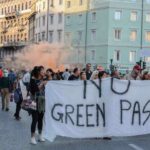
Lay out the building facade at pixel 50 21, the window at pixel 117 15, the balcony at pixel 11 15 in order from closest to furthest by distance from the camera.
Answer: the window at pixel 117 15 < the building facade at pixel 50 21 < the balcony at pixel 11 15

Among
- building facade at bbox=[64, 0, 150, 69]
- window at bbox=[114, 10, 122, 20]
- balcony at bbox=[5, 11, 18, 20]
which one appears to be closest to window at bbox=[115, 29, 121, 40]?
building facade at bbox=[64, 0, 150, 69]

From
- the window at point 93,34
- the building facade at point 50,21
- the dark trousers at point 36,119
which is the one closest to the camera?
the dark trousers at point 36,119

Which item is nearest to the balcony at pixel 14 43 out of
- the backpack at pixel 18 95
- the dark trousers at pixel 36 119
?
the backpack at pixel 18 95

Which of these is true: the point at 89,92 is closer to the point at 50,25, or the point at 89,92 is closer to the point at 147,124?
the point at 147,124

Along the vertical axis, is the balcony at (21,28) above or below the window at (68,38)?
above

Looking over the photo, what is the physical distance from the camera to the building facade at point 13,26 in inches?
4503

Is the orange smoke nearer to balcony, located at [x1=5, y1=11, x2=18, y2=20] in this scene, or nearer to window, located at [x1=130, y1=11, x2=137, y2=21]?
window, located at [x1=130, y1=11, x2=137, y2=21]

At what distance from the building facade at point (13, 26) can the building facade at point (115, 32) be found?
27156 millimetres

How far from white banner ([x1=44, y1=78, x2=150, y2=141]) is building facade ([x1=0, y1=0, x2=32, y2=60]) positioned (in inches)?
3866

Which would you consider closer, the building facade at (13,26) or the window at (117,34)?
the window at (117,34)

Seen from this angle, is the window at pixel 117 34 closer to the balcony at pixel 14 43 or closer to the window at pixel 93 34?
the window at pixel 93 34

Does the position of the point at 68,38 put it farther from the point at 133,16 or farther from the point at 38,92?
the point at 38,92

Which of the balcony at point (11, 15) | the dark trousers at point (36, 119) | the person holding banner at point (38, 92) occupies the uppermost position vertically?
the balcony at point (11, 15)

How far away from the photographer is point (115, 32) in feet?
267
